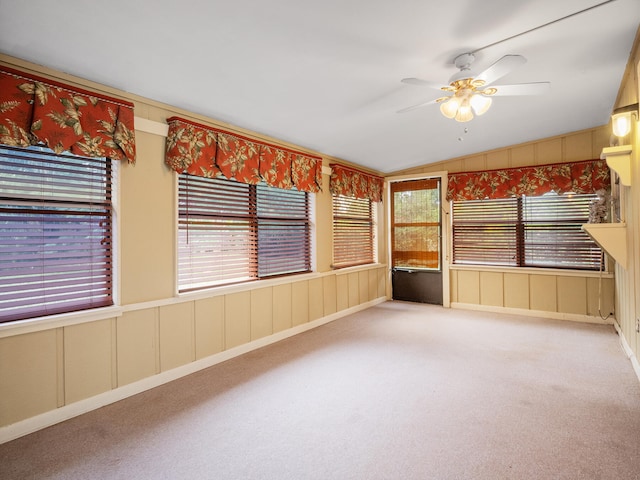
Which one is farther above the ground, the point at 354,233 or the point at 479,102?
the point at 479,102

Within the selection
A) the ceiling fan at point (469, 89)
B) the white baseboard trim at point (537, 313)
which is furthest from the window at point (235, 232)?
the white baseboard trim at point (537, 313)

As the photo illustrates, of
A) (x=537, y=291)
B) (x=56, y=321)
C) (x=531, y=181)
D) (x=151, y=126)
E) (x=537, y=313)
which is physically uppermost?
(x=151, y=126)

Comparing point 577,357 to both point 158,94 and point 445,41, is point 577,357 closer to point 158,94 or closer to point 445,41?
point 445,41

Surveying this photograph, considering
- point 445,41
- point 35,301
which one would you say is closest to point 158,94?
point 35,301

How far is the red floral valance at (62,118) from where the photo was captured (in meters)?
2.02

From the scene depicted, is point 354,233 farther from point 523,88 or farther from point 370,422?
point 370,422

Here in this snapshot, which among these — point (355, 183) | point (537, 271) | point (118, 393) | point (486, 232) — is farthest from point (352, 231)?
point (118, 393)

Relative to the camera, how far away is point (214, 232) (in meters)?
3.26

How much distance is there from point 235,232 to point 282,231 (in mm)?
700

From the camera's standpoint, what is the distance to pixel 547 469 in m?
1.76

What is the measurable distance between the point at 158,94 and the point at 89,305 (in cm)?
165

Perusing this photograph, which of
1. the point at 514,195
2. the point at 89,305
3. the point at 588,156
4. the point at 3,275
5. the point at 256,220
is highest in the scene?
the point at 588,156

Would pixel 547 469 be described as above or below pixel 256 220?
below

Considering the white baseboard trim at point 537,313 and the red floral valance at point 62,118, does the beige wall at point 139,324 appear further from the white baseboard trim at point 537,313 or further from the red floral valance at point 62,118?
the white baseboard trim at point 537,313
